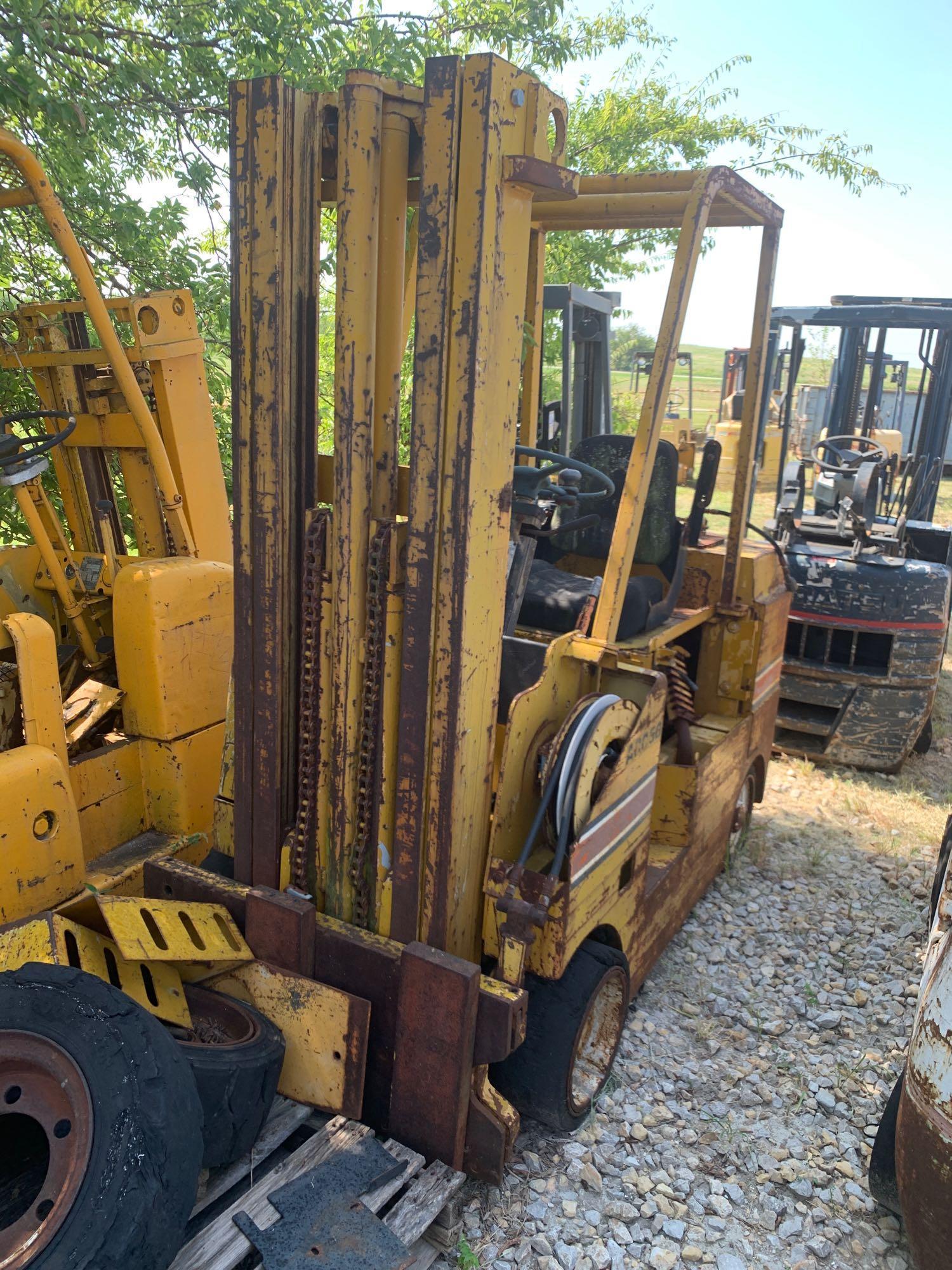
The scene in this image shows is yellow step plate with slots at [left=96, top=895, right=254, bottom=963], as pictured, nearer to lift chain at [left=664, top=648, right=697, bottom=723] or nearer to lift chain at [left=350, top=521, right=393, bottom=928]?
lift chain at [left=350, top=521, right=393, bottom=928]

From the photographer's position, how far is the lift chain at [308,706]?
7.80 feet

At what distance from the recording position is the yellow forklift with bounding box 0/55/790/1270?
6.93ft

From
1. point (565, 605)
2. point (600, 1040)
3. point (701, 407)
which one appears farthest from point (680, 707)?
point (701, 407)

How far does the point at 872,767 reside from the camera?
19.9 ft

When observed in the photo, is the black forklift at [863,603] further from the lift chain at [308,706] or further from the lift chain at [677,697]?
the lift chain at [308,706]

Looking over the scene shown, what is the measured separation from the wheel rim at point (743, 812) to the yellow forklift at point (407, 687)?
1.79 meters

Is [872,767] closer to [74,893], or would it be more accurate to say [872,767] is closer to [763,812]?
[763,812]

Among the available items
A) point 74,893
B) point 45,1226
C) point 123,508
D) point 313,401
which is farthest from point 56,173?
point 45,1226

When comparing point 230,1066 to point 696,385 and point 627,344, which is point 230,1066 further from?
point 696,385

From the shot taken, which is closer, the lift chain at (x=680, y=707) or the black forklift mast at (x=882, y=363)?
the lift chain at (x=680, y=707)

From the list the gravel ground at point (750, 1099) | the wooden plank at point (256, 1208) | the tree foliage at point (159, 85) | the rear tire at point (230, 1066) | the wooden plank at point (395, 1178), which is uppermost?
the tree foliage at point (159, 85)

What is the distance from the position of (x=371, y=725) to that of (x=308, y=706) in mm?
214

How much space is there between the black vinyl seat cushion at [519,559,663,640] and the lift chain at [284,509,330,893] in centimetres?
112

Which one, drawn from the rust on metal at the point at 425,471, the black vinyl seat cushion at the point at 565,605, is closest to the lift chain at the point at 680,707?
the black vinyl seat cushion at the point at 565,605
